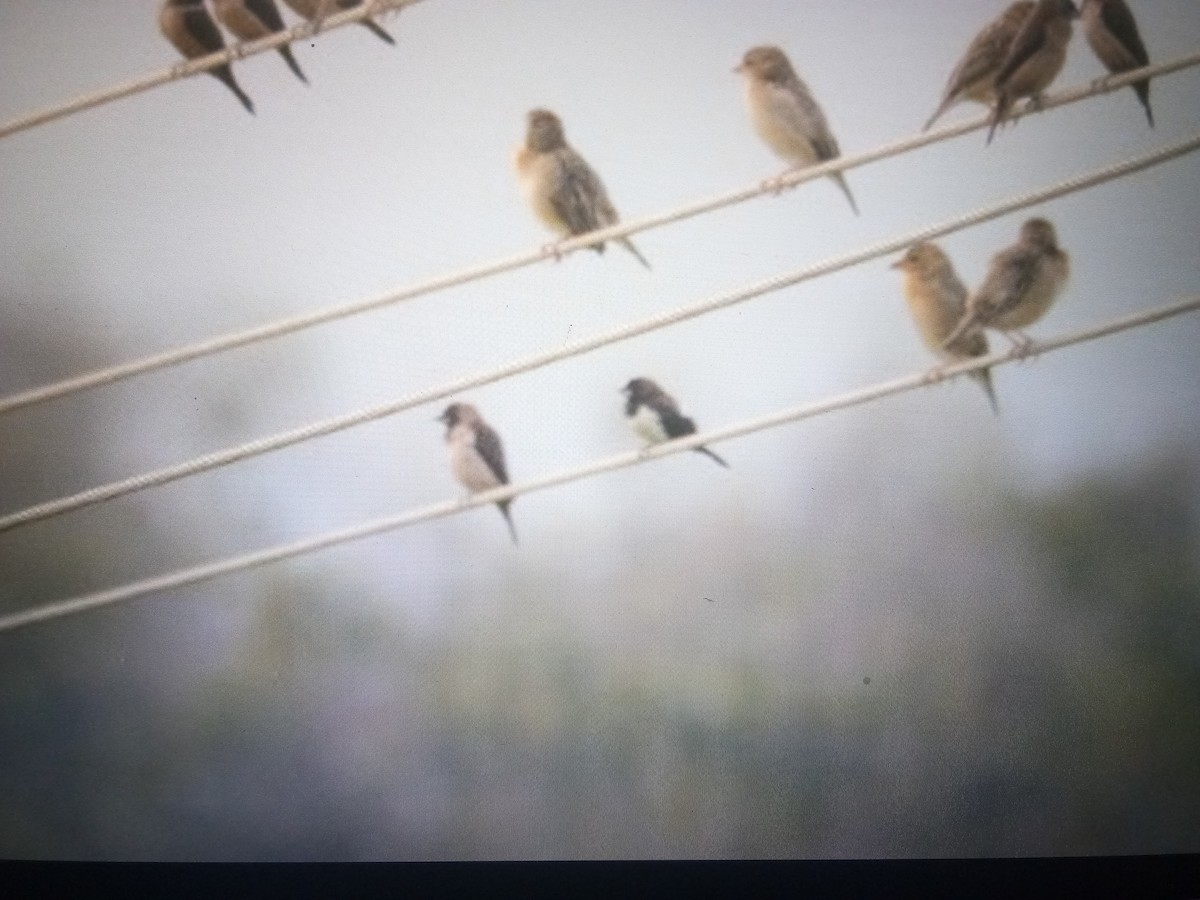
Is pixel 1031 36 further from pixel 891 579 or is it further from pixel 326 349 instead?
pixel 326 349

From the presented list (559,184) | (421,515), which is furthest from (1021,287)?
(421,515)

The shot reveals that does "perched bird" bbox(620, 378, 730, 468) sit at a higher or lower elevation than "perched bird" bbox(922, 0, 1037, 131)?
lower

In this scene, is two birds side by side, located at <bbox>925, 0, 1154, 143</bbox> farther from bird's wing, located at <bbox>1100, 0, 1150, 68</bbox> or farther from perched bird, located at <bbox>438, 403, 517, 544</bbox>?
perched bird, located at <bbox>438, 403, 517, 544</bbox>

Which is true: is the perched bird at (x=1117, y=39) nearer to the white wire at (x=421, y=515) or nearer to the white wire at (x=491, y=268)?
the white wire at (x=491, y=268)

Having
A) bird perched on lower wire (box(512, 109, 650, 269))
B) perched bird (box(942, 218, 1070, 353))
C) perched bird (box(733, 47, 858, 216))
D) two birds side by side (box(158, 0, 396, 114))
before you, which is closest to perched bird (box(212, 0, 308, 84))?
two birds side by side (box(158, 0, 396, 114))

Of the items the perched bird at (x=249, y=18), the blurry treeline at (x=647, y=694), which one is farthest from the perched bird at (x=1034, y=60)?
the perched bird at (x=249, y=18)
